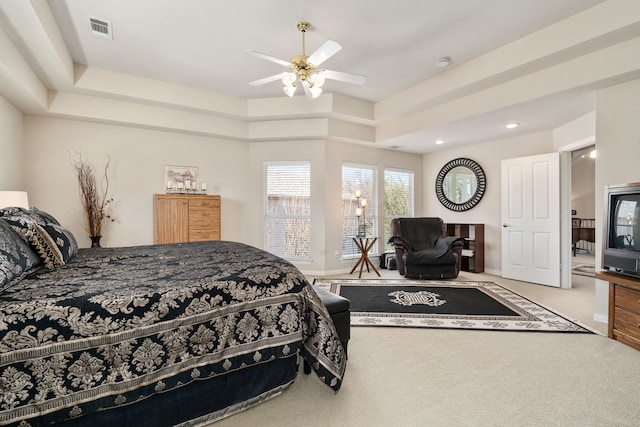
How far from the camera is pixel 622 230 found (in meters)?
2.63

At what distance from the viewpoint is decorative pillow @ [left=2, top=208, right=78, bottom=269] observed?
1870mm

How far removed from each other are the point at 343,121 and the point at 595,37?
326 centimetres

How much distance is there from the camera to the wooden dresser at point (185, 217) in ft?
14.6

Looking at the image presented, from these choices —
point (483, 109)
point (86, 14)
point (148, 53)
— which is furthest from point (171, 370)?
point (483, 109)

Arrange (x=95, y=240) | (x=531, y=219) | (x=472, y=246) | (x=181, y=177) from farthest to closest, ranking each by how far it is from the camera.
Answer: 1. (x=472, y=246)
2. (x=181, y=177)
3. (x=531, y=219)
4. (x=95, y=240)

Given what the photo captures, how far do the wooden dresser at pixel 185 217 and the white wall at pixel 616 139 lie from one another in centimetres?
481

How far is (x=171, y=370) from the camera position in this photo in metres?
1.47

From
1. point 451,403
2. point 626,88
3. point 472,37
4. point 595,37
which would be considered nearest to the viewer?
point 451,403

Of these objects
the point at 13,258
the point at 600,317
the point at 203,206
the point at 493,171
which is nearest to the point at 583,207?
the point at 493,171

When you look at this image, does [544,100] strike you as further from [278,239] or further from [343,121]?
[278,239]

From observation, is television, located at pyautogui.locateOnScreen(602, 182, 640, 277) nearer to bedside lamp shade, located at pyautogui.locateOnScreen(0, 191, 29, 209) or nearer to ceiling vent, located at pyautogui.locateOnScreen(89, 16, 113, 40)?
ceiling vent, located at pyautogui.locateOnScreen(89, 16, 113, 40)

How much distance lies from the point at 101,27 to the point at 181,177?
7.63 feet

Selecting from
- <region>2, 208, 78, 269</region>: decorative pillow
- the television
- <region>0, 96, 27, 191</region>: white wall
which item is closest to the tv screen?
the television

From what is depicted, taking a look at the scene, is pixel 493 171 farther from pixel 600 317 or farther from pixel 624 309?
pixel 624 309
